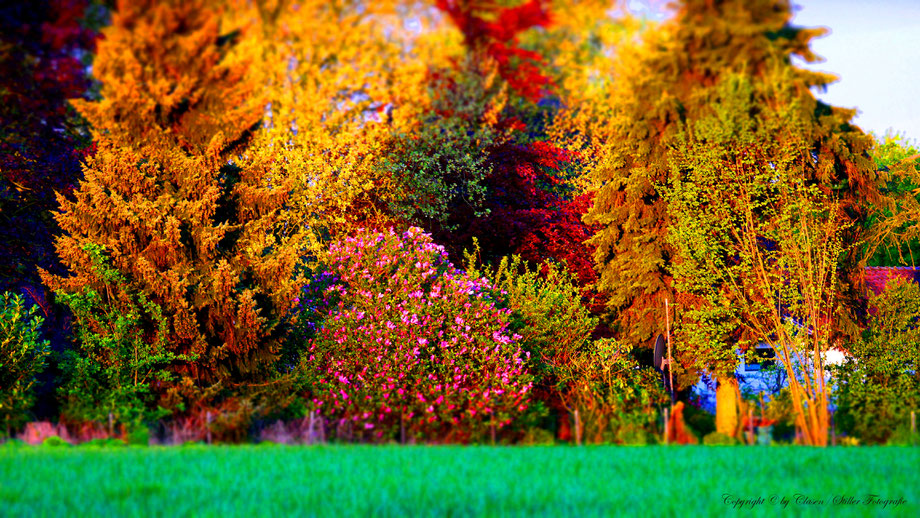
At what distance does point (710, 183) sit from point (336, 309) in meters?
8.26

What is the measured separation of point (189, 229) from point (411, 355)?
4.97m

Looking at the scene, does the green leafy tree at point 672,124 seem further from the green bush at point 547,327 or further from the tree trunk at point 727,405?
the tree trunk at point 727,405

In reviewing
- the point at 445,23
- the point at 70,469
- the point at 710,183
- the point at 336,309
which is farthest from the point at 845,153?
the point at 70,469

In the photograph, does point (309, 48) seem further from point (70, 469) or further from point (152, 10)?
point (70, 469)

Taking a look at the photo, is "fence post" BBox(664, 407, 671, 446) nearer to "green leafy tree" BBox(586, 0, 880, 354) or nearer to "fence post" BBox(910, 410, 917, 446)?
"green leafy tree" BBox(586, 0, 880, 354)

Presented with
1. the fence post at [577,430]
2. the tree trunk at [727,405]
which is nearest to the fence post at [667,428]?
the tree trunk at [727,405]

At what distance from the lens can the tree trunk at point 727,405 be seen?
59.2 feet

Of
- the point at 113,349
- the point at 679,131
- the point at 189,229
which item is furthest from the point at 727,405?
the point at 113,349

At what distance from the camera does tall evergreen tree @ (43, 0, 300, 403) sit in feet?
57.4

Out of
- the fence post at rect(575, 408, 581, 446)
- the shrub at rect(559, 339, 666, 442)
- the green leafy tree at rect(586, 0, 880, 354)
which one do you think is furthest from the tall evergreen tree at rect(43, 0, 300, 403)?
the green leafy tree at rect(586, 0, 880, 354)

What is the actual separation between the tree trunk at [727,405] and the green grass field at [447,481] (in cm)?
310

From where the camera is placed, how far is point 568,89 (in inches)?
713

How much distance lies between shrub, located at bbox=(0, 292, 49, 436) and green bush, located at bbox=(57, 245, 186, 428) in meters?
0.56

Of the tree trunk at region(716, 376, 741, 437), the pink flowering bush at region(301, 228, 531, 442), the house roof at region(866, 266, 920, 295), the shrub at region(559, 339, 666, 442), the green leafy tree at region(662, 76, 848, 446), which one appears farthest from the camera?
the house roof at region(866, 266, 920, 295)
